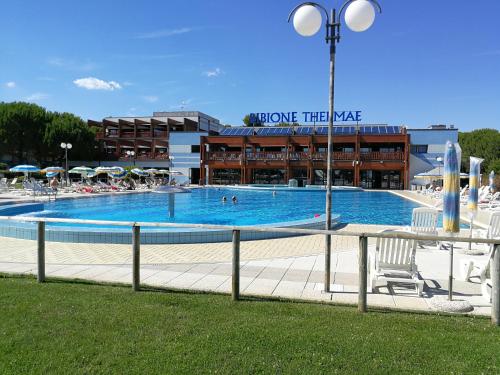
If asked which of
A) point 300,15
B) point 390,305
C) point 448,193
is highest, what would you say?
point 300,15

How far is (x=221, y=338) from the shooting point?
3715 mm

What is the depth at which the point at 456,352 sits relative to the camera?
349 centimetres

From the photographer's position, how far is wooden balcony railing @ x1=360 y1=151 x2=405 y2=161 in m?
42.2

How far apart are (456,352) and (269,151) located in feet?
152

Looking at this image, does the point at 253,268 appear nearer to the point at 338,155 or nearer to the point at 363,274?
the point at 363,274

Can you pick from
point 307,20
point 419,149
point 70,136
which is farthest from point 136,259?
point 70,136

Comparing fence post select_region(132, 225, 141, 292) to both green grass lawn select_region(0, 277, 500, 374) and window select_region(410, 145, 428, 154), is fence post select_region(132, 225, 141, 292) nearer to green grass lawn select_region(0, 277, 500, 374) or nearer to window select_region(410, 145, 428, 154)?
green grass lawn select_region(0, 277, 500, 374)

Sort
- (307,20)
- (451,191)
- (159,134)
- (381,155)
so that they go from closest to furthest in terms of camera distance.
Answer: (307,20) → (451,191) → (381,155) → (159,134)

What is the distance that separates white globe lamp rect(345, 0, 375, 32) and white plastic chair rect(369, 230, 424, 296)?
122 inches

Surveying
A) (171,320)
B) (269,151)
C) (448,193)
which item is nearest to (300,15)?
A: (448,193)

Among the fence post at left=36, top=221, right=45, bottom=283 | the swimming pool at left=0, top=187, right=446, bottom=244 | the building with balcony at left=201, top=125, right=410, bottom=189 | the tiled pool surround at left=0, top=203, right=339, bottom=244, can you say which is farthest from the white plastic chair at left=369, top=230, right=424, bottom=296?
the building with balcony at left=201, top=125, right=410, bottom=189

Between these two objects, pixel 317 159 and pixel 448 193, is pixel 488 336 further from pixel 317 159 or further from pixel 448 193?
pixel 317 159

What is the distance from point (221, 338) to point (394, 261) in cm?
329

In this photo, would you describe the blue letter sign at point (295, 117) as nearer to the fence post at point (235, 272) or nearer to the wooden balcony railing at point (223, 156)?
the wooden balcony railing at point (223, 156)
